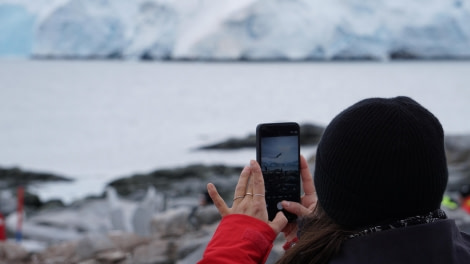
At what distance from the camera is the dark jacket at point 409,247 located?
0.94 metres

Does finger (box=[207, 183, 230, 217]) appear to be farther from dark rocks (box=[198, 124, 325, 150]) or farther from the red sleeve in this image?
dark rocks (box=[198, 124, 325, 150])

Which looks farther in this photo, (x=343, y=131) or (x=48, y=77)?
(x=48, y=77)

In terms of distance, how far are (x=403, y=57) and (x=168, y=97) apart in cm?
1843

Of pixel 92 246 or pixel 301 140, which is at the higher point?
pixel 92 246

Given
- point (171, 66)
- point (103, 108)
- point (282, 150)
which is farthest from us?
point (171, 66)

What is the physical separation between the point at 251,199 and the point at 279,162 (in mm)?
165

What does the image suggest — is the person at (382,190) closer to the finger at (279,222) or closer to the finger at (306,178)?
the finger at (279,222)

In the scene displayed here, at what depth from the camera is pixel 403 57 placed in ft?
158

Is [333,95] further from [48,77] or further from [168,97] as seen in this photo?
[48,77]

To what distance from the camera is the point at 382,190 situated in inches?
37.8

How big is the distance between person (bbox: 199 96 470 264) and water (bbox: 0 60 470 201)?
36.6 feet

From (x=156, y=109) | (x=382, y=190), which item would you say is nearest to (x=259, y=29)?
(x=156, y=109)

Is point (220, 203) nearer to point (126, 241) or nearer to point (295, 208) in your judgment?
point (295, 208)

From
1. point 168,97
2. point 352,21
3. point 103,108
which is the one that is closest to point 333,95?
point 352,21
